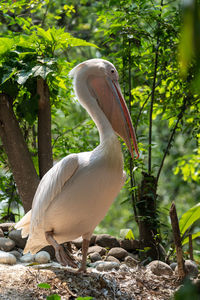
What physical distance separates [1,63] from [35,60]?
0.33 m

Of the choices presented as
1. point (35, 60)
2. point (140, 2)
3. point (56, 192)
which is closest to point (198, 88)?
point (56, 192)

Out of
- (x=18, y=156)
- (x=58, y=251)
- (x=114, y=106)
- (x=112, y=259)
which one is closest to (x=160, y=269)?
(x=112, y=259)

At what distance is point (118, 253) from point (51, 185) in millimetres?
1452

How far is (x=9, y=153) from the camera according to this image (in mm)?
3812

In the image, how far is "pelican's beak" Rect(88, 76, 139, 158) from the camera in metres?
3.11

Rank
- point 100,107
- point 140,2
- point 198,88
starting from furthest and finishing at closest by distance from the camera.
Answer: point 140,2
point 100,107
point 198,88

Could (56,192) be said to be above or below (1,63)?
below

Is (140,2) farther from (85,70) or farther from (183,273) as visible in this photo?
(183,273)

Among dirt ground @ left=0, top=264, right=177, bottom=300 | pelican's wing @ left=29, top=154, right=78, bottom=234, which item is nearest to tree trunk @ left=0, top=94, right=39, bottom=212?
pelican's wing @ left=29, top=154, right=78, bottom=234

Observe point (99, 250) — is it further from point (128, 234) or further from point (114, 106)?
point (114, 106)

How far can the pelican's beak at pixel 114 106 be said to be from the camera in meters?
3.11

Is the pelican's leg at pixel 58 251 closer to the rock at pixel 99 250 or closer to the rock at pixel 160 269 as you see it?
the rock at pixel 160 269

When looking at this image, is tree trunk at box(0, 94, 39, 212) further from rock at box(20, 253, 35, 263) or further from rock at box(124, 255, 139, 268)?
rock at box(124, 255, 139, 268)

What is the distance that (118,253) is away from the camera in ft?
13.1
